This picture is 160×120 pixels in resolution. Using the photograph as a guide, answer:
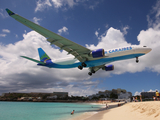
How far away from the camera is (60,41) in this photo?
71.3 ft

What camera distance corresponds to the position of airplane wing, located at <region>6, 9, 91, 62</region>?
1777 centimetres

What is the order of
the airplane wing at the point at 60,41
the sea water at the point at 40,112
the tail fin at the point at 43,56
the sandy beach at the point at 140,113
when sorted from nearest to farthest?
the sandy beach at the point at 140,113
the airplane wing at the point at 60,41
the tail fin at the point at 43,56
the sea water at the point at 40,112

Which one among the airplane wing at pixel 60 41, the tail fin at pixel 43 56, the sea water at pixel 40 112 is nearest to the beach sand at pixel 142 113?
the airplane wing at pixel 60 41

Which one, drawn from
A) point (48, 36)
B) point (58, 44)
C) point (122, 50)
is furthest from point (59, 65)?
point (122, 50)

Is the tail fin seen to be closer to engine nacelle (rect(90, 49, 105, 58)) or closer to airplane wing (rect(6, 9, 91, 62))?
airplane wing (rect(6, 9, 91, 62))

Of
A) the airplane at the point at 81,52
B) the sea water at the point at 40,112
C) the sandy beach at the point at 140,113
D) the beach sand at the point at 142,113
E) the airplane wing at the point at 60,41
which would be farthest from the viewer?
the sea water at the point at 40,112

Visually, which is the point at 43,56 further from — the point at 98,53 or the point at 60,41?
the point at 98,53

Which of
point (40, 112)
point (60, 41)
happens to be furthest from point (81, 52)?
point (40, 112)

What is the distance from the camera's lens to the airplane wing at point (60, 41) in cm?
1777

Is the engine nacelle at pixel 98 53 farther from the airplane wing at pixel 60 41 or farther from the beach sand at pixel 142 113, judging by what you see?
the beach sand at pixel 142 113

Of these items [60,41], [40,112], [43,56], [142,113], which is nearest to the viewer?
[142,113]

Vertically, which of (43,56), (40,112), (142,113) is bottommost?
(40,112)

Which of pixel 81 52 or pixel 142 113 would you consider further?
pixel 81 52

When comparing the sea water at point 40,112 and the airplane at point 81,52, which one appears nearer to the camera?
the airplane at point 81,52
